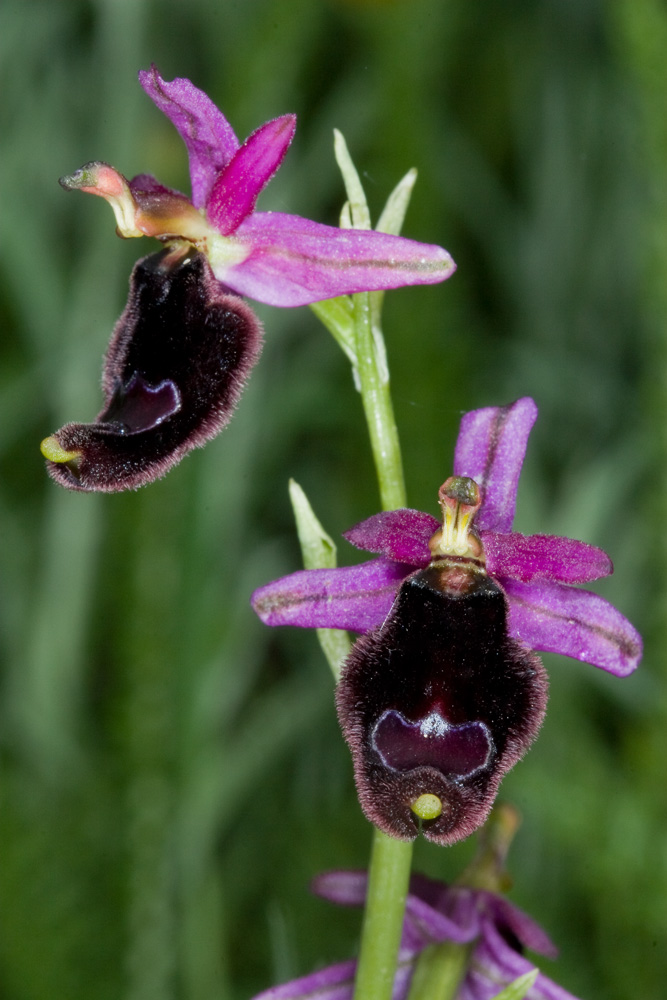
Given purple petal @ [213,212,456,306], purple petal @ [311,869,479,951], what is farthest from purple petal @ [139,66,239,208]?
purple petal @ [311,869,479,951]

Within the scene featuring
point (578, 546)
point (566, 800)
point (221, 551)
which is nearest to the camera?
point (578, 546)

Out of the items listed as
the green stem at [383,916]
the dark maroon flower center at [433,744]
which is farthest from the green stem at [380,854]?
the dark maroon flower center at [433,744]

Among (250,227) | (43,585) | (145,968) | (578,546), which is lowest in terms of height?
(145,968)

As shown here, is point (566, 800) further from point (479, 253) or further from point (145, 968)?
point (479, 253)

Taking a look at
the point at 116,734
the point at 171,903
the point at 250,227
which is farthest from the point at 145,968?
the point at 250,227

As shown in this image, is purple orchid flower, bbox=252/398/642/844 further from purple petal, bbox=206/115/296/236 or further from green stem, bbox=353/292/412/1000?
purple petal, bbox=206/115/296/236

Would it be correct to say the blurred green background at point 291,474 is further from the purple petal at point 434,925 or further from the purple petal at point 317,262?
the purple petal at point 317,262
